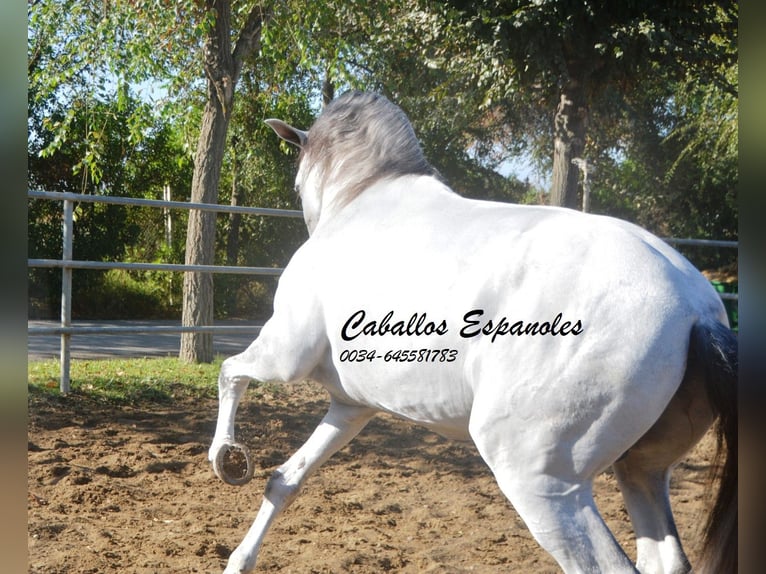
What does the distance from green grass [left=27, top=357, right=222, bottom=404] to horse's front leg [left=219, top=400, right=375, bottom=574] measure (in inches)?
85.1

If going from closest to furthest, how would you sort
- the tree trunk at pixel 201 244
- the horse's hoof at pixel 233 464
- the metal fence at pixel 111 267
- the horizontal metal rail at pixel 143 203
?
the horse's hoof at pixel 233 464 → the horizontal metal rail at pixel 143 203 → the metal fence at pixel 111 267 → the tree trunk at pixel 201 244

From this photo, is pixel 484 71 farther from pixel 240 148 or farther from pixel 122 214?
pixel 122 214

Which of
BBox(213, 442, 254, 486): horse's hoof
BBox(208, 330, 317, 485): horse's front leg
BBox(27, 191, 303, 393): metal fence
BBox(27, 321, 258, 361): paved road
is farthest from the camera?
BBox(27, 321, 258, 361): paved road

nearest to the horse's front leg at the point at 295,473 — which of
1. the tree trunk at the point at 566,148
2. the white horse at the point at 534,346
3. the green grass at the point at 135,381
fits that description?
the white horse at the point at 534,346

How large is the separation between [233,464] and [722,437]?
1.37 meters

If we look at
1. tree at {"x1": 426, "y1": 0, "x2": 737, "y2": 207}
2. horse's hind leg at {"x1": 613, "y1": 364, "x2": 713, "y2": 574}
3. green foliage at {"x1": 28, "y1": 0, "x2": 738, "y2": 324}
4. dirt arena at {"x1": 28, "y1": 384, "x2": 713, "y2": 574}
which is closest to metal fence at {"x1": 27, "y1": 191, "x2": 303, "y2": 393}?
green foliage at {"x1": 28, "y1": 0, "x2": 738, "y2": 324}

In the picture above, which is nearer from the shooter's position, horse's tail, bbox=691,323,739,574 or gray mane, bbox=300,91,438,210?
horse's tail, bbox=691,323,739,574

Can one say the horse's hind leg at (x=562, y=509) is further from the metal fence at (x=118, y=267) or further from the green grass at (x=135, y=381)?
the green grass at (x=135, y=381)

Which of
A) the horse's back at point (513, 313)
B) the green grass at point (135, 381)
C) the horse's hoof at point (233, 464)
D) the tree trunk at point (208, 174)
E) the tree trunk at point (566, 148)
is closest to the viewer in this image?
the horse's back at point (513, 313)

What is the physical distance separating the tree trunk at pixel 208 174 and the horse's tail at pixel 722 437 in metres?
2.93

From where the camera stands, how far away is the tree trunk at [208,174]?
3.83m

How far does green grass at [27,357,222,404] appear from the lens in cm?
426

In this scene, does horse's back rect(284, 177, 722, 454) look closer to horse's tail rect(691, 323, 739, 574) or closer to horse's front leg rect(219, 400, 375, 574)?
horse's tail rect(691, 323, 739, 574)
